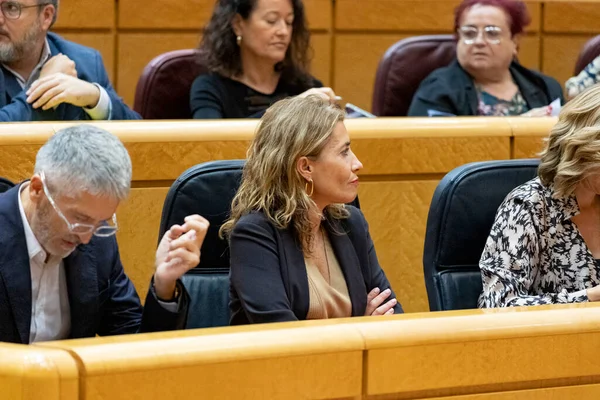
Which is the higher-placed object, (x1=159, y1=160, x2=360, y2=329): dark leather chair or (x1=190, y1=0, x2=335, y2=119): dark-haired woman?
(x1=190, y1=0, x2=335, y2=119): dark-haired woman

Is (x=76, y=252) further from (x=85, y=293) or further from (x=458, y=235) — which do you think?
(x=458, y=235)

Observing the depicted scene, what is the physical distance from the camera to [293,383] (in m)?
1.21

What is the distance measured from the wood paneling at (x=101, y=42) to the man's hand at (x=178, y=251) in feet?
7.81

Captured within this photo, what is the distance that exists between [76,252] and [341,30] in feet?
8.73

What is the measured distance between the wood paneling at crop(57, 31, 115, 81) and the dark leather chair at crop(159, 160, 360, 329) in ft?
6.77

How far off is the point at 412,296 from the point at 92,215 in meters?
1.07

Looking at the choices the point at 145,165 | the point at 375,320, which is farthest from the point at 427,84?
the point at 375,320

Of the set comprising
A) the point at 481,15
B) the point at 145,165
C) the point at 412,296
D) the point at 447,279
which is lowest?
the point at 412,296

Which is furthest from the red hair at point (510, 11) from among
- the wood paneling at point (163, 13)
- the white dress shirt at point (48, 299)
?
the white dress shirt at point (48, 299)

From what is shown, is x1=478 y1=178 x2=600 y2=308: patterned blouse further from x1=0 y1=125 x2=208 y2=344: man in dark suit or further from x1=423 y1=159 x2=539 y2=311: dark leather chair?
x1=0 y1=125 x2=208 y2=344: man in dark suit

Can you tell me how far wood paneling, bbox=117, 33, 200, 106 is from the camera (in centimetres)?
390

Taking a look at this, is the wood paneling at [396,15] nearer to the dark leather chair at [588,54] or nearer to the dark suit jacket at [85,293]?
the dark leather chair at [588,54]

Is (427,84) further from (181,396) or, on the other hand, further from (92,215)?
(181,396)

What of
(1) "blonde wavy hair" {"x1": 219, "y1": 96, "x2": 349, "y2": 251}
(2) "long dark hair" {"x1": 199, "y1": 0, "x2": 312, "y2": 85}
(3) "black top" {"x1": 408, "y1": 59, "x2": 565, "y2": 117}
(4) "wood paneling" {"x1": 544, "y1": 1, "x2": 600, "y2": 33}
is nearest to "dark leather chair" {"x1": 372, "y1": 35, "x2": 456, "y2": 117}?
(3) "black top" {"x1": 408, "y1": 59, "x2": 565, "y2": 117}
